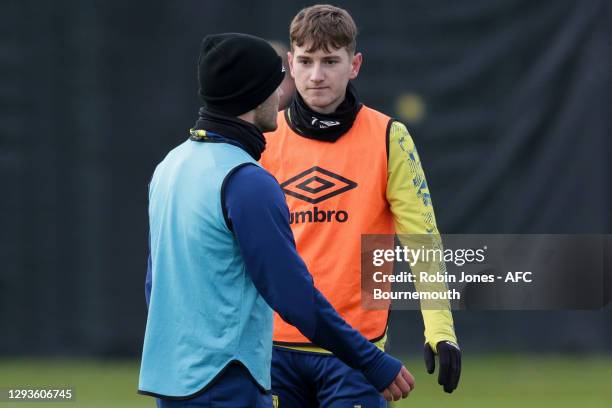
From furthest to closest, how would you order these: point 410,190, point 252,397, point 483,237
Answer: point 483,237 → point 410,190 → point 252,397

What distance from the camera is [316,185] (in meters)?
4.06

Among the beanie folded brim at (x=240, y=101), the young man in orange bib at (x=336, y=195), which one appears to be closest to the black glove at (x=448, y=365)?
the young man in orange bib at (x=336, y=195)

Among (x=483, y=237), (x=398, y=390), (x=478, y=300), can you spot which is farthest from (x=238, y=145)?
(x=483, y=237)

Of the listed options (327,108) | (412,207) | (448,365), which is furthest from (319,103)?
(448,365)

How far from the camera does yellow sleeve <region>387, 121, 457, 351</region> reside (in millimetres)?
3928

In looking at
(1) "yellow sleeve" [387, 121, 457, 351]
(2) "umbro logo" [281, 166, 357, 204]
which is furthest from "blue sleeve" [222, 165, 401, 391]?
(2) "umbro logo" [281, 166, 357, 204]

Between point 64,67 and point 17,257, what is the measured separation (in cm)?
133

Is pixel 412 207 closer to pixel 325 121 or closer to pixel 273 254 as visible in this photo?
pixel 325 121

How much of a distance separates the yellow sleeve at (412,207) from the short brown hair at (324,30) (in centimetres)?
37

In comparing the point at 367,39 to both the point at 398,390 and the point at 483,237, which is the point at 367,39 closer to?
the point at 483,237

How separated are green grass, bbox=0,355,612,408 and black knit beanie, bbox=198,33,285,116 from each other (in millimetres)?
3885

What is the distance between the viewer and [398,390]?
3.27m

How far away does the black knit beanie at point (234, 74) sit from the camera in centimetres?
323

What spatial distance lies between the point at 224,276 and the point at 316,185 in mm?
1045
